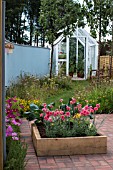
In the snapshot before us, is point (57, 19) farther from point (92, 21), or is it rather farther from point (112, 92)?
point (112, 92)

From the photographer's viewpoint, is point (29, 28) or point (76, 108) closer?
point (76, 108)

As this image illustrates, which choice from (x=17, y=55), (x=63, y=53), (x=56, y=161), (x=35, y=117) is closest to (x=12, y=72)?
(x=17, y=55)

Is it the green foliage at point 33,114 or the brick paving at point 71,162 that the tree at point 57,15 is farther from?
the brick paving at point 71,162

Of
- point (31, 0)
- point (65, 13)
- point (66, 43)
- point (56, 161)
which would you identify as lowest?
point (56, 161)

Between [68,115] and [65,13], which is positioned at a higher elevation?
[65,13]

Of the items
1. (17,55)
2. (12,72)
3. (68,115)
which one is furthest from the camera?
(17,55)

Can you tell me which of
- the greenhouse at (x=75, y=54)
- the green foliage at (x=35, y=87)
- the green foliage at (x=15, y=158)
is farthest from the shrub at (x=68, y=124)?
the greenhouse at (x=75, y=54)

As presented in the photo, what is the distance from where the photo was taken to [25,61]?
1273cm

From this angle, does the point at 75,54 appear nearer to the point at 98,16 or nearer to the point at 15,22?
the point at 98,16

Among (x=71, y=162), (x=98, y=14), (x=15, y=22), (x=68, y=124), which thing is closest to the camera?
(x=71, y=162)

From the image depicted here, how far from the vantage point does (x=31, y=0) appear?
94.4 ft

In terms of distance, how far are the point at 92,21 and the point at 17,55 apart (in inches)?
199

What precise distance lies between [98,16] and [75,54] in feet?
12.3

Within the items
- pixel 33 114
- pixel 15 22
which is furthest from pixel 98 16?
pixel 15 22
